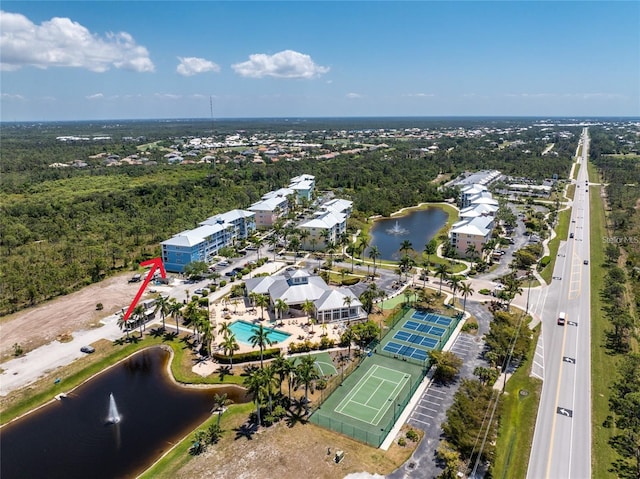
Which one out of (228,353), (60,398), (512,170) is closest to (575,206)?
(512,170)

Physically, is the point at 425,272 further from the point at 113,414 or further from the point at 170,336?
the point at 113,414

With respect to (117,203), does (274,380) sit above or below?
below

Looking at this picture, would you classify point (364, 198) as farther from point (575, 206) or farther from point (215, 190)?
point (575, 206)

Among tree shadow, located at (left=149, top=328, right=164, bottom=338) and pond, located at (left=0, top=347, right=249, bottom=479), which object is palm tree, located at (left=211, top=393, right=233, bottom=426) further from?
tree shadow, located at (left=149, top=328, right=164, bottom=338)

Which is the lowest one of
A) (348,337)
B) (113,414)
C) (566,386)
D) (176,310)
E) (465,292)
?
(113,414)

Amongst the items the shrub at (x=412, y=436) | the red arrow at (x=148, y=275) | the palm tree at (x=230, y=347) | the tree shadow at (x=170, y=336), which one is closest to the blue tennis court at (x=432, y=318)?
the shrub at (x=412, y=436)

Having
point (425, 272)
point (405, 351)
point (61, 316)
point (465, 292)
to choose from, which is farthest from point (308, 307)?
point (61, 316)

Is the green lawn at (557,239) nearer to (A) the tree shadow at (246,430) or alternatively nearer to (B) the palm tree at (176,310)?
(A) the tree shadow at (246,430)

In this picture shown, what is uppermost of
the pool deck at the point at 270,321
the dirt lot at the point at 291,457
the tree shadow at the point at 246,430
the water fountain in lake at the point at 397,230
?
the pool deck at the point at 270,321
